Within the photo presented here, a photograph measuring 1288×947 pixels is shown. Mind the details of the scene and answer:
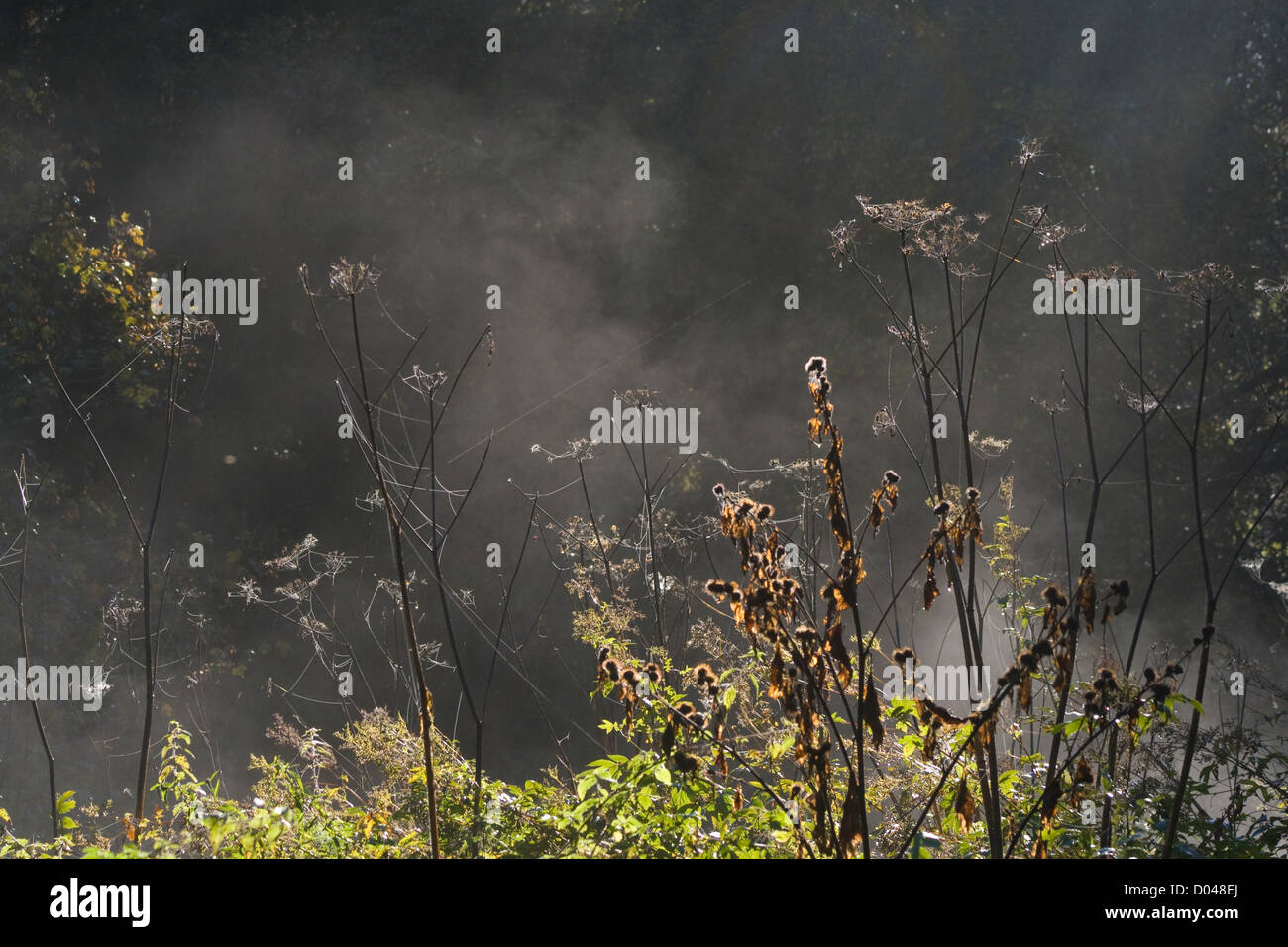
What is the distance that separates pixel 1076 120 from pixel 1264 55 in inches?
53.9

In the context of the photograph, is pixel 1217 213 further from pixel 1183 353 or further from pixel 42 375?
pixel 42 375

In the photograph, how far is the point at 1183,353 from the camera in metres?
7.43

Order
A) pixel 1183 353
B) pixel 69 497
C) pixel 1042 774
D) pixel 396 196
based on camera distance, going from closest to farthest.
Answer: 1. pixel 1042 774
2. pixel 69 497
3. pixel 1183 353
4. pixel 396 196

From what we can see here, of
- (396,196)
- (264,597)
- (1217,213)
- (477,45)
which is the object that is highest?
(477,45)

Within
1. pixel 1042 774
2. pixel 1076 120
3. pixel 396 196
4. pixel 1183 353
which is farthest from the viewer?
pixel 396 196

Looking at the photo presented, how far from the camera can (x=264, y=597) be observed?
763cm

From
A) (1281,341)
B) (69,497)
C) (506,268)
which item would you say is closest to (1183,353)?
(1281,341)

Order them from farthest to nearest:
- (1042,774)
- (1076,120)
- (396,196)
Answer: (396,196) → (1076,120) → (1042,774)

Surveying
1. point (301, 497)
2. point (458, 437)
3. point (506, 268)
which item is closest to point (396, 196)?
point (506, 268)

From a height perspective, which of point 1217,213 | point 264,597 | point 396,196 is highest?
point 396,196

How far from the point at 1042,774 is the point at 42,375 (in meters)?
6.91

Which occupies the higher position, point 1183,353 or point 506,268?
point 506,268

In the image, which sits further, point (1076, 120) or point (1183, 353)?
point (1076, 120)

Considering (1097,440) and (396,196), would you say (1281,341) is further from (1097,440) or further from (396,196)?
(396,196)
